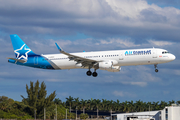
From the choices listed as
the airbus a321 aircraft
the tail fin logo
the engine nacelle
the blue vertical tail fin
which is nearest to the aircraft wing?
the airbus a321 aircraft

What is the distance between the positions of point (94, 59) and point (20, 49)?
21.3 meters

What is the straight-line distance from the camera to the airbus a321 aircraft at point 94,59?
66312mm

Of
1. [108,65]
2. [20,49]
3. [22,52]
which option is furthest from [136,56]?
[20,49]

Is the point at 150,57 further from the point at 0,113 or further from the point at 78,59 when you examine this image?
the point at 0,113

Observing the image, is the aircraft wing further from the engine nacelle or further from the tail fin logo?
the tail fin logo

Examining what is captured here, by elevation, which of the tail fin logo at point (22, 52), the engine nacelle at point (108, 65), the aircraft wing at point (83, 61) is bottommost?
the engine nacelle at point (108, 65)

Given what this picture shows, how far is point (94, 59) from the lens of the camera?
70625 mm

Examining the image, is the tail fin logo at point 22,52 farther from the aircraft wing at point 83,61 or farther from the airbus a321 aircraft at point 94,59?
the aircraft wing at point 83,61

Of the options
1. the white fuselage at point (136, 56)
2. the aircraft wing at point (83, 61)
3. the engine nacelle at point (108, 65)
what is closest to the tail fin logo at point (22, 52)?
the aircraft wing at point (83, 61)

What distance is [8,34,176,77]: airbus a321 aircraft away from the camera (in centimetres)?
6631

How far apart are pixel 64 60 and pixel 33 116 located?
46.4m

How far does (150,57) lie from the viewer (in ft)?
217

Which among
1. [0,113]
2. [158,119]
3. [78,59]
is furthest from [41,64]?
[158,119]

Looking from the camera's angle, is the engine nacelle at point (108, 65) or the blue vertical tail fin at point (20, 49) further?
the blue vertical tail fin at point (20, 49)
